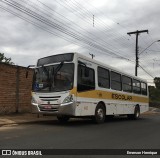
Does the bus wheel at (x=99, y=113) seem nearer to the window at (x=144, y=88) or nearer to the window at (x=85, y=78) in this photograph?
the window at (x=85, y=78)

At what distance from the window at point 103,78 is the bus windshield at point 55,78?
2605mm

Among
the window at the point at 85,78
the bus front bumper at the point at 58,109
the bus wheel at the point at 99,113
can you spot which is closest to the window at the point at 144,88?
the bus wheel at the point at 99,113

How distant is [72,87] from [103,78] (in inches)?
133

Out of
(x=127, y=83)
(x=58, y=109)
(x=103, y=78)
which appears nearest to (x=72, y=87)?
(x=58, y=109)

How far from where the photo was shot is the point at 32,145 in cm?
924

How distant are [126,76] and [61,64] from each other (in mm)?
7141

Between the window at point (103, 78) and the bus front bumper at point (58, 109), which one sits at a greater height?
the window at point (103, 78)

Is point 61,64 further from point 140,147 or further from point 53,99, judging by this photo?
point 140,147

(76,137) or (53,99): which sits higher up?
(53,99)

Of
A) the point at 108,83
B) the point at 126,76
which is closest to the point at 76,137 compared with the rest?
the point at 108,83

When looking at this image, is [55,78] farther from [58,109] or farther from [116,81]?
[116,81]

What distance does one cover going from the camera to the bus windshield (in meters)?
15.0

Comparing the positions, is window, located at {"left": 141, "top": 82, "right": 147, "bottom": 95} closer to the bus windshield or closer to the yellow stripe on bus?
the yellow stripe on bus

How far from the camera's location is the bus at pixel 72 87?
1488 centimetres
